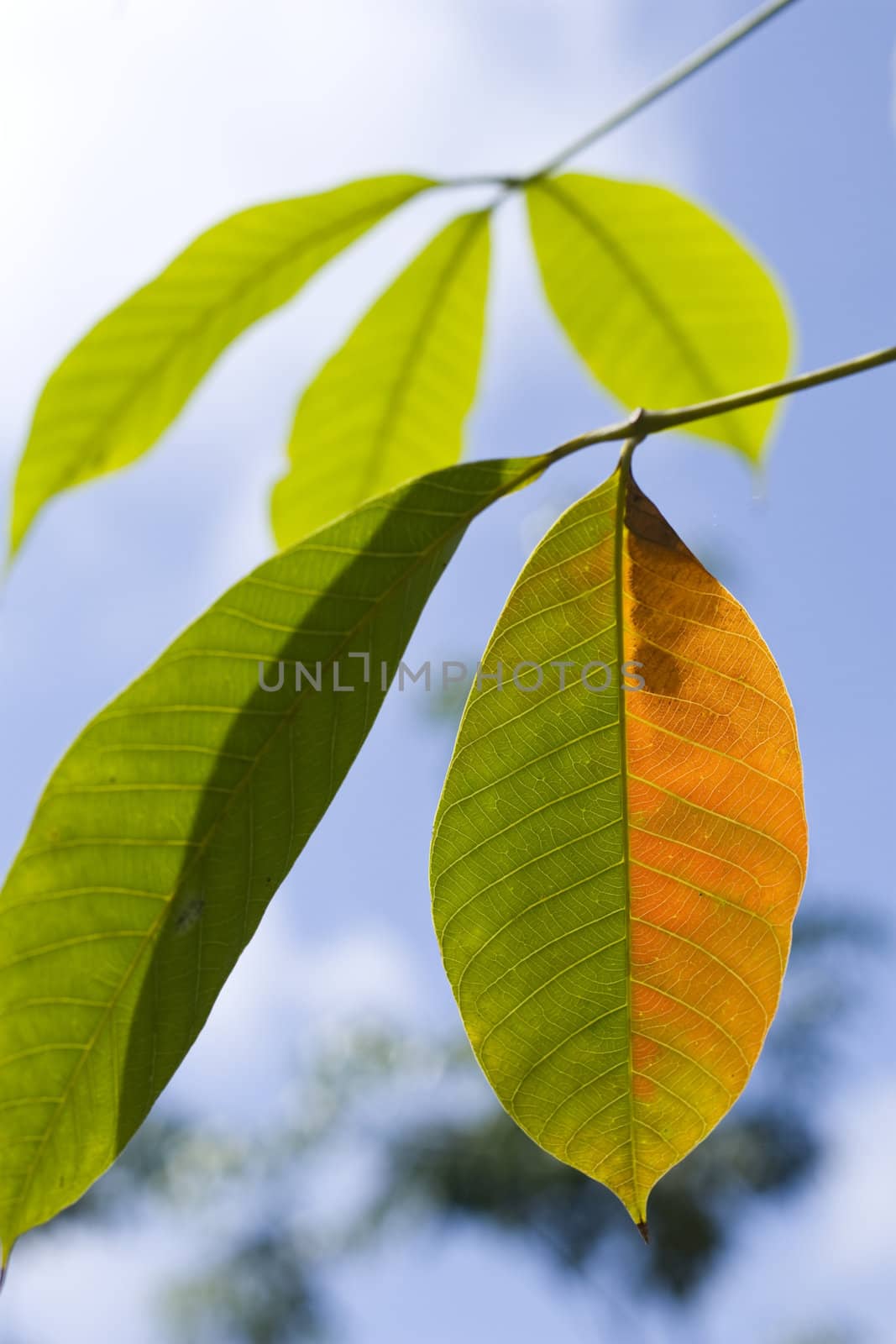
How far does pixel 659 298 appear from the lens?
0.85 metres

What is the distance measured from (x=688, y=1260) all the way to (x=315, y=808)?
15.7 meters

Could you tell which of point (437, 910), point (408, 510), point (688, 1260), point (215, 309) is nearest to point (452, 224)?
point (215, 309)

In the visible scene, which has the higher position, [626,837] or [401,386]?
[401,386]

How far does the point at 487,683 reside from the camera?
49 cm

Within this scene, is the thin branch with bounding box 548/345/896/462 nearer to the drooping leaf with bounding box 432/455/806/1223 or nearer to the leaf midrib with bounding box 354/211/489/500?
the drooping leaf with bounding box 432/455/806/1223

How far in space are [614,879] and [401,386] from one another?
0.46 metres

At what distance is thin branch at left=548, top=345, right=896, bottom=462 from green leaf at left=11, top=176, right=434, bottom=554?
37 centimetres

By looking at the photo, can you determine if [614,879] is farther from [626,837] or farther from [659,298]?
[659,298]

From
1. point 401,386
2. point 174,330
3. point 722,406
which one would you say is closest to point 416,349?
point 401,386

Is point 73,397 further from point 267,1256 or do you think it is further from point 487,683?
point 267,1256

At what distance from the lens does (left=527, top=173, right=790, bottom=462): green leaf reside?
Answer: 0.82m

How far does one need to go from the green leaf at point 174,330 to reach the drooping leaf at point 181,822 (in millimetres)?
331

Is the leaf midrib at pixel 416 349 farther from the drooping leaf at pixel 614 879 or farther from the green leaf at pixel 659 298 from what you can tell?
the drooping leaf at pixel 614 879

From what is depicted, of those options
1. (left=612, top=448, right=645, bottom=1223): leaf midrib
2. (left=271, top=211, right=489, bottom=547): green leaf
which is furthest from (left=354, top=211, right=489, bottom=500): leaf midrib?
(left=612, top=448, right=645, bottom=1223): leaf midrib
